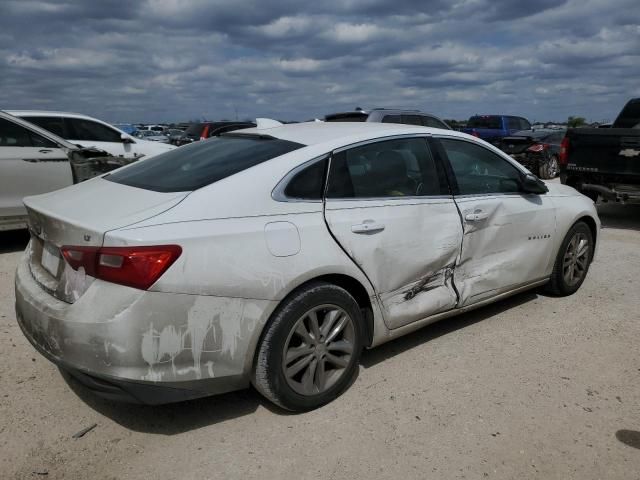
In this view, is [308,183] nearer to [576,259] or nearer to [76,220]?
[76,220]

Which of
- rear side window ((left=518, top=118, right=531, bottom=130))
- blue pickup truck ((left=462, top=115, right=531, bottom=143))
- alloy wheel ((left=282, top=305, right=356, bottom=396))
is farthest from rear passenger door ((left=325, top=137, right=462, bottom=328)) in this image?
rear side window ((left=518, top=118, right=531, bottom=130))

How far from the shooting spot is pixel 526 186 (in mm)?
4367

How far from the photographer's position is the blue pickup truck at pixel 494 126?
59.9ft

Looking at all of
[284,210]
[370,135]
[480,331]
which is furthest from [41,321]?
[480,331]

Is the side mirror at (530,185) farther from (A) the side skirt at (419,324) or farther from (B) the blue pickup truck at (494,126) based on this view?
(B) the blue pickup truck at (494,126)

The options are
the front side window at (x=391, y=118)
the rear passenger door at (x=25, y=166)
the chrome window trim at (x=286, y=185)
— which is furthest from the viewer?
the front side window at (x=391, y=118)

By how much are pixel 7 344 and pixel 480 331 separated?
3438mm

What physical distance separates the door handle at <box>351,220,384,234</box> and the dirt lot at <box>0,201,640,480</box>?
965 mm

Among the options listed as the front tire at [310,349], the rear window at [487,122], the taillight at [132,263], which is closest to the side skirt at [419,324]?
the front tire at [310,349]

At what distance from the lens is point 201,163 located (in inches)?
131

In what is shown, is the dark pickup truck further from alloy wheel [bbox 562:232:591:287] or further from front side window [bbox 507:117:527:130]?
front side window [bbox 507:117:527:130]

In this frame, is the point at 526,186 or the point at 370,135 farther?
the point at 526,186

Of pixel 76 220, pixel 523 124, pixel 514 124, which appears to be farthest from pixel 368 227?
pixel 523 124

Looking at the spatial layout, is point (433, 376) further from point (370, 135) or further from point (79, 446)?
point (79, 446)
